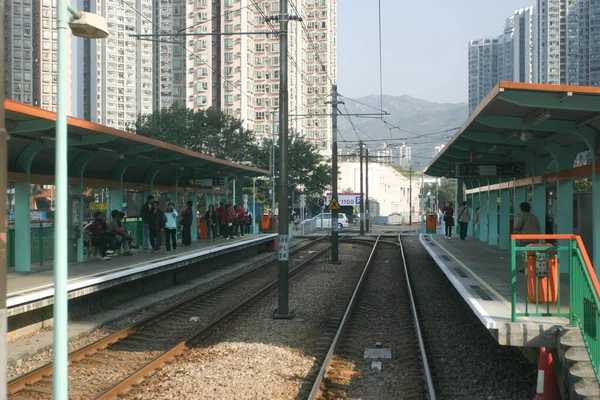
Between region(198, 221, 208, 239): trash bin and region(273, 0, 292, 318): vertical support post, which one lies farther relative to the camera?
region(198, 221, 208, 239): trash bin

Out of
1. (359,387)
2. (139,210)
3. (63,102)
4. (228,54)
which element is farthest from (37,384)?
(228,54)

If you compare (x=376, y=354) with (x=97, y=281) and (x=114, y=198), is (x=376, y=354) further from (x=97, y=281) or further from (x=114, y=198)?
(x=114, y=198)

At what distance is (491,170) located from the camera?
1845 cm

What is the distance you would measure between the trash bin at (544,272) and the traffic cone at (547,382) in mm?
1123

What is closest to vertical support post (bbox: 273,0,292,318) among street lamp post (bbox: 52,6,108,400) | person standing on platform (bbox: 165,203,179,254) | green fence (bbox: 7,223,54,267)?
green fence (bbox: 7,223,54,267)

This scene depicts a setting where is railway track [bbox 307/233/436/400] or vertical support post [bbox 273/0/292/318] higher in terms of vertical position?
vertical support post [bbox 273/0/292/318]

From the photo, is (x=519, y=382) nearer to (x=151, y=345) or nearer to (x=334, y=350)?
(x=334, y=350)

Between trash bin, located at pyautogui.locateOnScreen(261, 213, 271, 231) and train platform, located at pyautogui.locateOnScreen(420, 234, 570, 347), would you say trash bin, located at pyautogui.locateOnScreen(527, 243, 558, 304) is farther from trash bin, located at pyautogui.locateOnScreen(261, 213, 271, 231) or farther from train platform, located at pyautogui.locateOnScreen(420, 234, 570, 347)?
trash bin, located at pyautogui.locateOnScreen(261, 213, 271, 231)

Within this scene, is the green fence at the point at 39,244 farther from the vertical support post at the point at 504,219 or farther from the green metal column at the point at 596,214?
the vertical support post at the point at 504,219

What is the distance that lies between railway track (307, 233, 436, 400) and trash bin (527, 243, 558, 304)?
1644mm

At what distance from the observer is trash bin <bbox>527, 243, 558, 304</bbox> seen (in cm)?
816

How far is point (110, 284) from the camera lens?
44.5 ft

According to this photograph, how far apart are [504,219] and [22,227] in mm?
13908

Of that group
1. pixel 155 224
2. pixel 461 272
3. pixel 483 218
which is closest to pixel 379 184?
pixel 483 218
